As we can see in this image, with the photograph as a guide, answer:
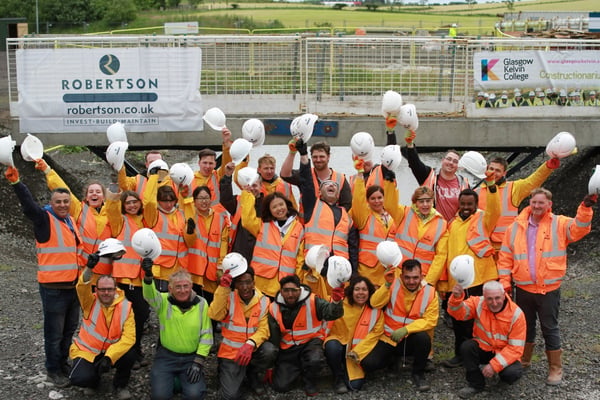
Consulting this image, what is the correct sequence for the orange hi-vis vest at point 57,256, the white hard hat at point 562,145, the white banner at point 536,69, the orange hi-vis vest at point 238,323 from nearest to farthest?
the orange hi-vis vest at point 238,323
the orange hi-vis vest at point 57,256
the white hard hat at point 562,145
the white banner at point 536,69

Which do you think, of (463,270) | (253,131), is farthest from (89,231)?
(463,270)

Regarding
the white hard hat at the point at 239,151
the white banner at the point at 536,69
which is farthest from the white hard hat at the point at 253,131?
the white banner at the point at 536,69

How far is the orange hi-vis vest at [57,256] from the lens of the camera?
23.3 feet

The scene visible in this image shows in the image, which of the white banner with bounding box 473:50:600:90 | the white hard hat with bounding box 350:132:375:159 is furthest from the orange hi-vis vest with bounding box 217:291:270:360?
the white banner with bounding box 473:50:600:90

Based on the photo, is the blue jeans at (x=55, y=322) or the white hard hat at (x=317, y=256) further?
the blue jeans at (x=55, y=322)

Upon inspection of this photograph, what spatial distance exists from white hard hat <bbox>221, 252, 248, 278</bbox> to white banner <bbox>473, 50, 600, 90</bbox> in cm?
681

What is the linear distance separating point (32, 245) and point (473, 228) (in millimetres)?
7717

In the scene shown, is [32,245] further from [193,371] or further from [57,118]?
[193,371]

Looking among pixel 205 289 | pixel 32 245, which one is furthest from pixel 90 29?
pixel 205 289

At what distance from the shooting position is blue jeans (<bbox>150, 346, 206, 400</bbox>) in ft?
22.1

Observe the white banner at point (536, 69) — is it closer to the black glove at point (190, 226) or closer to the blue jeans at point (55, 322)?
the black glove at point (190, 226)

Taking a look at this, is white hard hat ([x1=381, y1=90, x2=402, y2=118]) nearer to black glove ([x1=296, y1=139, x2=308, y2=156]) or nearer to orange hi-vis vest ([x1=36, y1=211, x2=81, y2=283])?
black glove ([x1=296, y1=139, x2=308, y2=156])

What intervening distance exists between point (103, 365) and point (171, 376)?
1.96 ft

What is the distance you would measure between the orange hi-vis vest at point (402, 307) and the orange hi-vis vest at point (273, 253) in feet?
3.31
